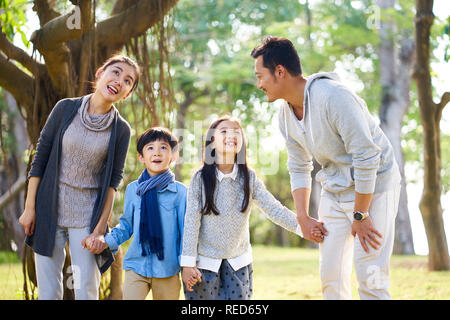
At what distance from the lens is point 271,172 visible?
2164 cm

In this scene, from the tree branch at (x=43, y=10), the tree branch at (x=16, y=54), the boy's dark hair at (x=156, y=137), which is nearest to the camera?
the boy's dark hair at (x=156, y=137)

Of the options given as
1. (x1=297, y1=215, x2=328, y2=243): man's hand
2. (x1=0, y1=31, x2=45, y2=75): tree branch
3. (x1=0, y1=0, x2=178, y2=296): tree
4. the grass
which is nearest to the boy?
(x1=297, y1=215, x2=328, y2=243): man's hand

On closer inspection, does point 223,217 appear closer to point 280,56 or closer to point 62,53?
point 280,56

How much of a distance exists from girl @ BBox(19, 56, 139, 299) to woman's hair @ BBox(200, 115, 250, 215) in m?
0.50

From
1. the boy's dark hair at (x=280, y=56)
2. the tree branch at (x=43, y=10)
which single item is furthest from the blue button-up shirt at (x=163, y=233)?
the tree branch at (x=43, y=10)

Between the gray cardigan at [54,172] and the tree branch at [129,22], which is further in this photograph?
the tree branch at [129,22]

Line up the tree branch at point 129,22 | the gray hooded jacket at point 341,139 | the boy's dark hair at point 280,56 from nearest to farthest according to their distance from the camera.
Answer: the gray hooded jacket at point 341,139
the boy's dark hair at point 280,56
the tree branch at point 129,22

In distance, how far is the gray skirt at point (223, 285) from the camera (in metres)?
2.96

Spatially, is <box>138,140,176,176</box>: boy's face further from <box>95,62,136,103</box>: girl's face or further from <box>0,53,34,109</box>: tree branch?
<box>0,53,34,109</box>: tree branch

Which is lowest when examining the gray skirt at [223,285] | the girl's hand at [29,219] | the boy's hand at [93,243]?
the gray skirt at [223,285]

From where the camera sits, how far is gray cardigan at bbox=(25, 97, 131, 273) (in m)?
2.84

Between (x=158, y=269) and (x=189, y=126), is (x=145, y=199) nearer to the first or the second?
(x=158, y=269)

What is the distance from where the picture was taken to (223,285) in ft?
9.91

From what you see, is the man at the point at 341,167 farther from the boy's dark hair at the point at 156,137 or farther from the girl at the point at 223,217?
the boy's dark hair at the point at 156,137
